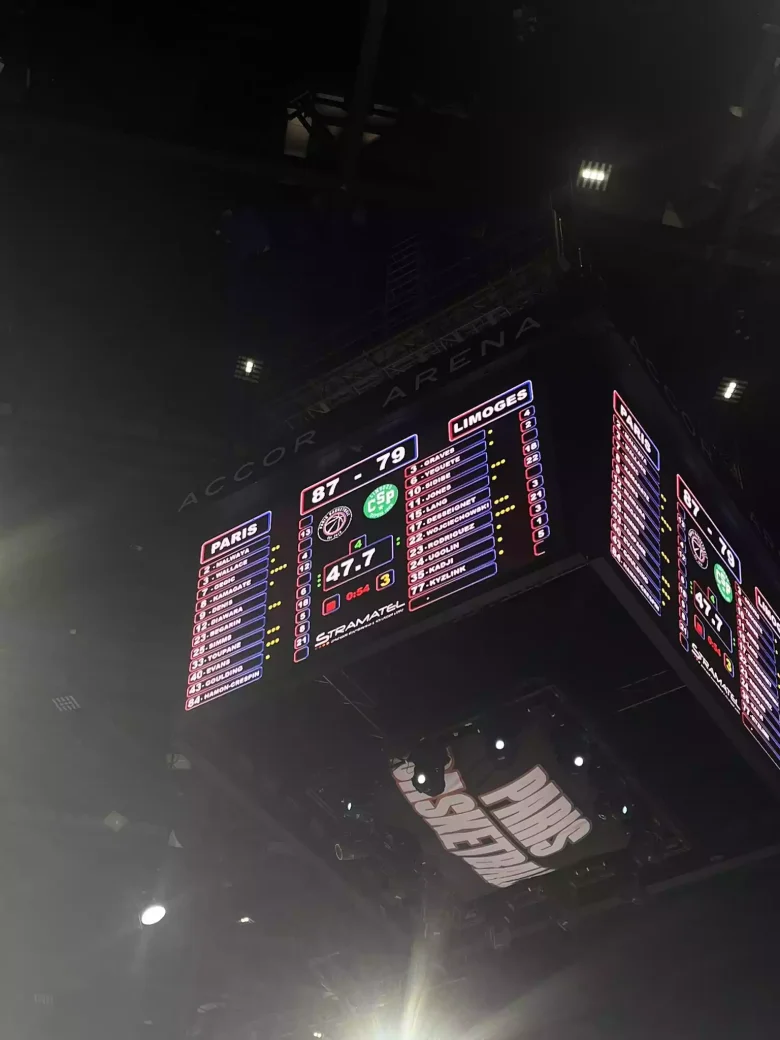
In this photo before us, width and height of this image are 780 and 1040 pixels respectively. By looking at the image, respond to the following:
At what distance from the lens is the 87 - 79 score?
6.70 meters

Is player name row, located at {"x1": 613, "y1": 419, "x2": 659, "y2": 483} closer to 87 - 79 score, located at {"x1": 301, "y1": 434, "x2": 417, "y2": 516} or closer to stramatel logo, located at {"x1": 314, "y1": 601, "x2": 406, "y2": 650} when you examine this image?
87 - 79 score, located at {"x1": 301, "y1": 434, "x2": 417, "y2": 516}

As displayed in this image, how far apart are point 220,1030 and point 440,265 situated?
19.5ft

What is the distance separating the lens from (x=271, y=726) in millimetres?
6605

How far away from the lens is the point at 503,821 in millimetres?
6699

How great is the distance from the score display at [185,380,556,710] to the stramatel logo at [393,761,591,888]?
3.52 ft

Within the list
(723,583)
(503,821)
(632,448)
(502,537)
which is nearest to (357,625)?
(502,537)

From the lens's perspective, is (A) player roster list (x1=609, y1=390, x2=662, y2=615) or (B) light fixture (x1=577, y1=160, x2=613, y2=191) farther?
(B) light fixture (x1=577, y1=160, x2=613, y2=191)

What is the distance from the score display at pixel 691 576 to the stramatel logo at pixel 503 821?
111 centimetres

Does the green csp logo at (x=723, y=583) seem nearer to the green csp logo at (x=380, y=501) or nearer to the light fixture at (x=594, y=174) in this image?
the green csp logo at (x=380, y=501)

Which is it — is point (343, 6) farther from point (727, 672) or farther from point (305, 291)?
point (727, 672)

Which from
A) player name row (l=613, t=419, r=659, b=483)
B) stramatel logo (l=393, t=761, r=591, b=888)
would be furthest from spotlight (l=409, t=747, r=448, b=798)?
player name row (l=613, t=419, r=659, b=483)

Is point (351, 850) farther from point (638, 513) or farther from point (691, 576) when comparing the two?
point (638, 513)

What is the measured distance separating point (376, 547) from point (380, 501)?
1.05 feet

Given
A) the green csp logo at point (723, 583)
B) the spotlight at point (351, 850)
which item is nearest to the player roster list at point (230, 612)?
the spotlight at point (351, 850)
